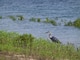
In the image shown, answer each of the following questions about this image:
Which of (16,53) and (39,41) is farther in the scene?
(39,41)

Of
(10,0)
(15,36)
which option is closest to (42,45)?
(15,36)

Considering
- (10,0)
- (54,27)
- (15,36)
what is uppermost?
(15,36)

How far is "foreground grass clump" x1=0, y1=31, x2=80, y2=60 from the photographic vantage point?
11.7 m

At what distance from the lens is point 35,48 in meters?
A: 12.6

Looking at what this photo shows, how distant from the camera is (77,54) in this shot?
1240 centimetres

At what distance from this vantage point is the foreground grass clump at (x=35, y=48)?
11719 mm

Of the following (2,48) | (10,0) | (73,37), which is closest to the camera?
(2,48)

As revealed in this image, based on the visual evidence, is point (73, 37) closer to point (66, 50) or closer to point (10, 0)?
point (66, 50)

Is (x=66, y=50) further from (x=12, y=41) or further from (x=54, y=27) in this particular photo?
(x=54, y=27)

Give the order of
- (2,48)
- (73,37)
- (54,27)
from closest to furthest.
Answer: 1. (2,48)
2. (73,37)
3. (54,27)

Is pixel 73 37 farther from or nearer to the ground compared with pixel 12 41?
nearer to the ground

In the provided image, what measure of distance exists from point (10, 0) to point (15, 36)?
127ft

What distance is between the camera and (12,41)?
13188 millimetres

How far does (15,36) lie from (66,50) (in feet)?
7.31
